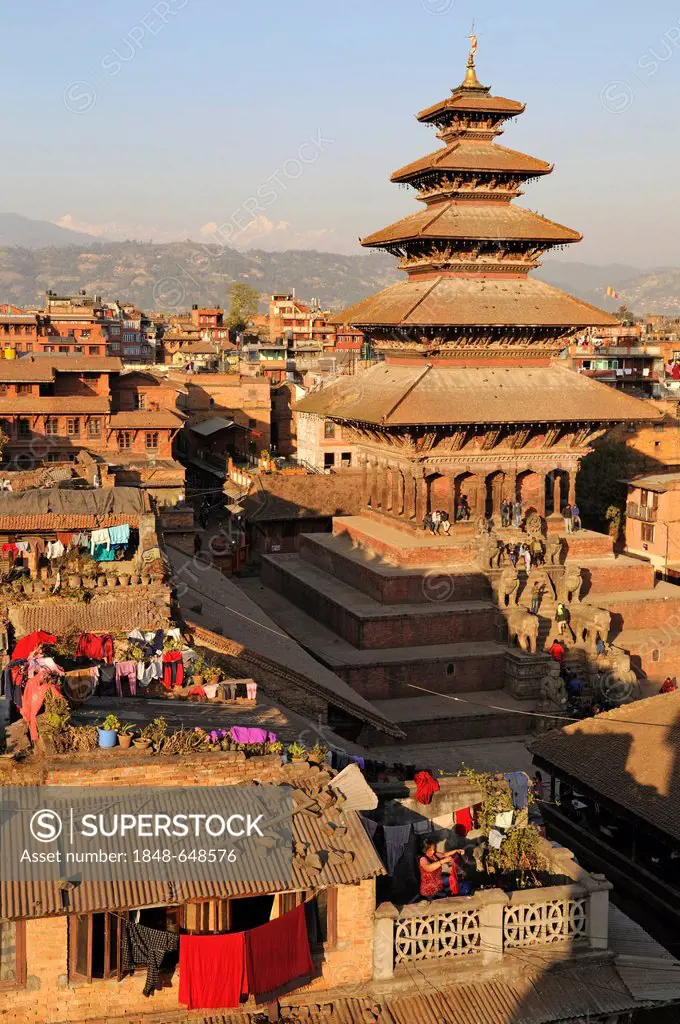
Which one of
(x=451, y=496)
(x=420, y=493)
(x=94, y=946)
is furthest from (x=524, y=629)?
(x=94, y=946)

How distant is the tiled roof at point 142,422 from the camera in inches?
2157

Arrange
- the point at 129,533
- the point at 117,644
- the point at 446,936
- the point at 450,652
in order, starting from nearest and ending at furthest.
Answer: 1. the point at 446,936
2. the point at 117,644
3. the point at 129,533
4. the point at 450,652

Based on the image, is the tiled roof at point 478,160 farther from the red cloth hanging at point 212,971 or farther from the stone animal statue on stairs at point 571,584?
the red cloth hanging at point 212,971

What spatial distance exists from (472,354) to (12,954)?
2922 cm

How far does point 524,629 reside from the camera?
103ft

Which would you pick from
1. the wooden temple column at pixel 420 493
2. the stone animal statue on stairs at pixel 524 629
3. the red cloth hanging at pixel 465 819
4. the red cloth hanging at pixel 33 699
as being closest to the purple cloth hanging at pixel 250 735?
the red cloth hanging at pixel 33 699

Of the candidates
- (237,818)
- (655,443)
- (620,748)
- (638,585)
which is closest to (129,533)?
(620,748)

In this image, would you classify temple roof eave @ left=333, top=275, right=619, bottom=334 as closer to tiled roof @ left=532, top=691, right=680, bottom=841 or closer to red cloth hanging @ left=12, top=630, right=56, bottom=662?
tiled roof @ left=532, top=691, right=680, bottom=841

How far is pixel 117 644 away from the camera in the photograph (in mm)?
18438

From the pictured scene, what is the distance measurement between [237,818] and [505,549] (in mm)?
22867

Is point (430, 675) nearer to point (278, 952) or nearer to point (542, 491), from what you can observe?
point (542, 491)

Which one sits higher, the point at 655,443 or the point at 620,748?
the point at 655,443

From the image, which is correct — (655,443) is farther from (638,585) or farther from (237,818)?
(237,818)

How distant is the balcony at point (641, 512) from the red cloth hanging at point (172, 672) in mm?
32308
